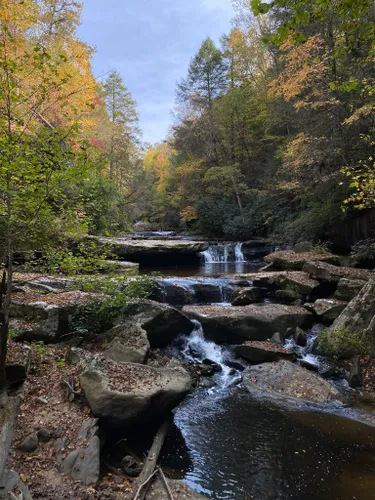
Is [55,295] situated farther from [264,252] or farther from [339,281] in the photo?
[264,252]

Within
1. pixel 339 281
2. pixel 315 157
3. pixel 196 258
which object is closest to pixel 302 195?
pixel 315 157

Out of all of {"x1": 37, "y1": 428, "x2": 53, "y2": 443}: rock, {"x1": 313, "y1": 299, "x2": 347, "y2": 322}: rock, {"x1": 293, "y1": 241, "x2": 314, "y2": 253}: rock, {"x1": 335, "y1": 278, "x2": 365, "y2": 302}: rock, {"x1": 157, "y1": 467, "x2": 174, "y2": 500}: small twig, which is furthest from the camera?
{"x1": 293, "y1": 241, "x2": 314, "y2": 253}: rock

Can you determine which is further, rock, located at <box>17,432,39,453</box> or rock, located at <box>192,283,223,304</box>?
rock, located at <box>192,283,223,304</box>

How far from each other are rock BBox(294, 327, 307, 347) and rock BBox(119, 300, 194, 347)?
2566 millimetres

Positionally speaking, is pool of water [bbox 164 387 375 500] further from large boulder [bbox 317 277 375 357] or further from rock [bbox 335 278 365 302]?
rock [bbox 335 278 365 302]

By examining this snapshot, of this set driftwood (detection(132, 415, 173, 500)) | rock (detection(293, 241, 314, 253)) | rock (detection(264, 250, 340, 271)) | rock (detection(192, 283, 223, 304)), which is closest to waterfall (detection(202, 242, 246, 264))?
rock (detection(293, 241, 314, 253))

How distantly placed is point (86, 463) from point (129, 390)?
3.09 feet

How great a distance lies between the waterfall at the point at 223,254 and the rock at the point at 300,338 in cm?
951

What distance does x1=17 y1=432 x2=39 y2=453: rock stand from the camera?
333 centimetres

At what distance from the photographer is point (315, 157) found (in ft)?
42.8

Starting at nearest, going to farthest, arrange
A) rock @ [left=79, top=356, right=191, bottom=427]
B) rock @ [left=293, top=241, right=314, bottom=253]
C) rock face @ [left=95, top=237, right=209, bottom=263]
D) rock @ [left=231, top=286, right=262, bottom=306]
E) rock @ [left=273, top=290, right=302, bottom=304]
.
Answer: rock @ [left=79, top=356, right=191, bottom=427]
rock @ [left=231, top=286, right=262, bottom=306]
rock @ [left=273, top=290, right=302, bottom=304]
rock face @ [left=95, top=237, right=209, bottom=263]
rock @ [left=293, top=241, right=314, bottom=253]

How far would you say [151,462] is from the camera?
144 inches

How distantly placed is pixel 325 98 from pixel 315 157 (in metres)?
2.24

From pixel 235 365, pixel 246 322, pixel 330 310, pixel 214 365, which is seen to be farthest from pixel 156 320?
pixel 330 310
